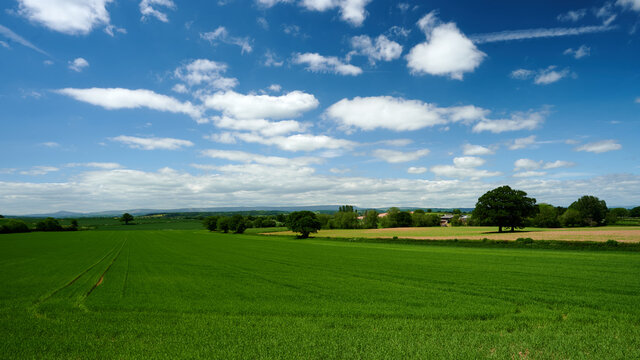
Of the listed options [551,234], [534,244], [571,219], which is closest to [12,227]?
[534,244]

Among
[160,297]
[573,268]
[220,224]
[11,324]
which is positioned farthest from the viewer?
[220,224]

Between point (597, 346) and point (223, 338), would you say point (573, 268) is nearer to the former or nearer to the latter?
point (597, 346)

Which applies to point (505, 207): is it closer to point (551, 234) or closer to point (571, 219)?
point (551, 234)

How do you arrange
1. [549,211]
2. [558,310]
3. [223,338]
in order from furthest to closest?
[549,211] < [558,310] < [223,338]

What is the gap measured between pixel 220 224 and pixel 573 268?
12172 cm

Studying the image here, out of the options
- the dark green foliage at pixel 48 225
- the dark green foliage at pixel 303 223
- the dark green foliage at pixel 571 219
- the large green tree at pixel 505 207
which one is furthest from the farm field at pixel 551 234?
the dark green foliage at pixel 48 225

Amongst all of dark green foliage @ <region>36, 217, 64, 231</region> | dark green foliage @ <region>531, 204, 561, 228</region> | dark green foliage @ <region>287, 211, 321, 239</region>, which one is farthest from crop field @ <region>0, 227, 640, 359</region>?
dark green foliage @ <region>36, 217, 64, 231</region>

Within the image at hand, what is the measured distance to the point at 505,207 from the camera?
67000 mm

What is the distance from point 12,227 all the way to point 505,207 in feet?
512

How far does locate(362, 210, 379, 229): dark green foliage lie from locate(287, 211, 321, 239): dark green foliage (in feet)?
156

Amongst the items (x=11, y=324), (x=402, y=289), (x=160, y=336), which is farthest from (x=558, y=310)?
(x=11, y=324)

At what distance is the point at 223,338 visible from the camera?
9820 millimetres

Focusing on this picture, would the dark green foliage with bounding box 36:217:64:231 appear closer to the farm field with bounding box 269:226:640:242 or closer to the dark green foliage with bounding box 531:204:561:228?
the farm field with bounding box 269:226:640:242

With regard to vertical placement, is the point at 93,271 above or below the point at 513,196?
below
